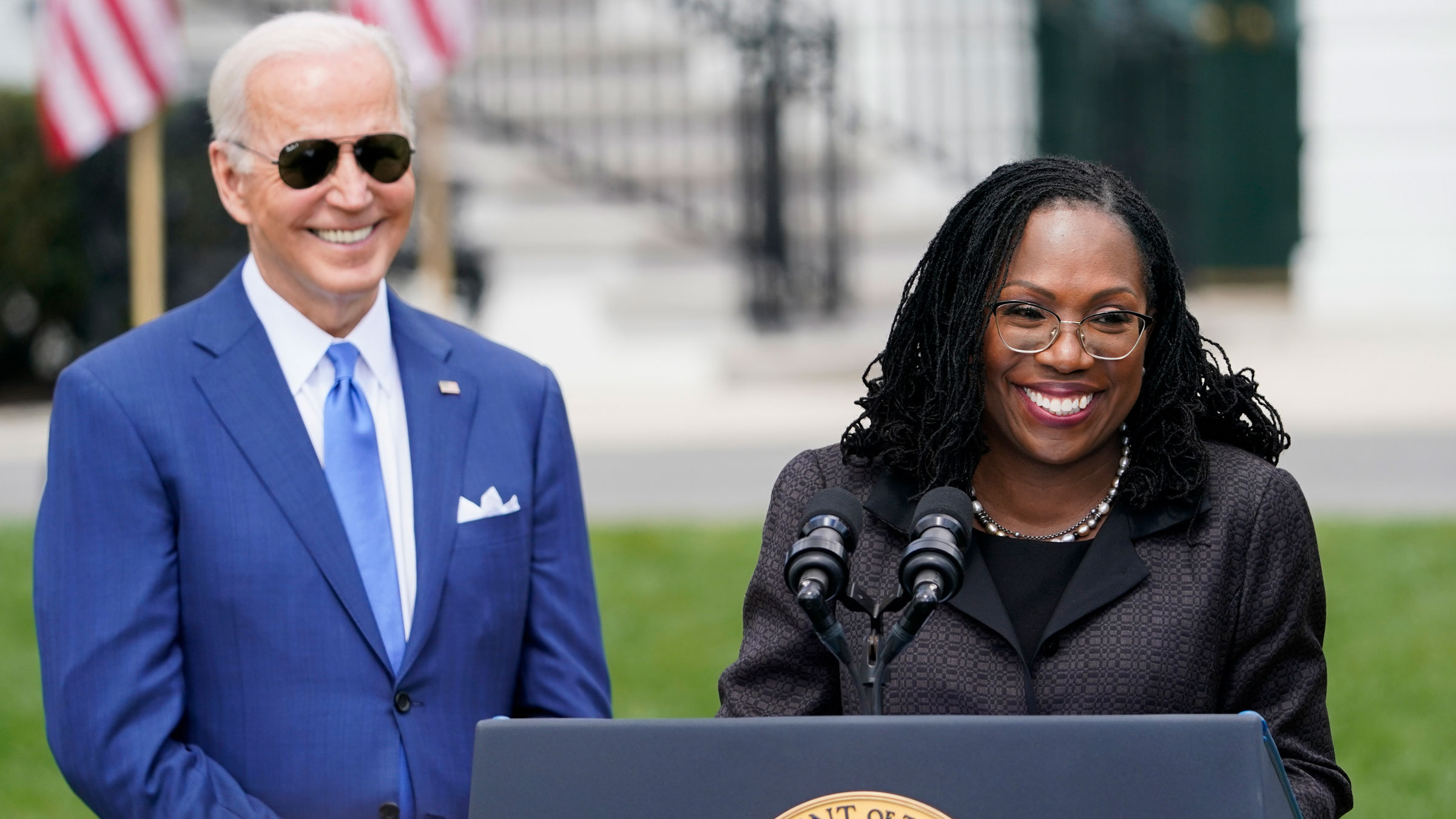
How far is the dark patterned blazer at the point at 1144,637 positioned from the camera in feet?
9.80

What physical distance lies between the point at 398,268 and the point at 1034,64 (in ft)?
19.9

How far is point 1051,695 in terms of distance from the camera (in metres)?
3.01

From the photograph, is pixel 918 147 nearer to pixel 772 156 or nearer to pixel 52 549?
pixel 772 156

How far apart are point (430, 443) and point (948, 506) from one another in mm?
1206

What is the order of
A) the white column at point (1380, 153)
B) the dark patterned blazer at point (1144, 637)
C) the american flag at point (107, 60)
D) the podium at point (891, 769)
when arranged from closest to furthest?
1. the podium at point (891, 769)
2. the dark patterned blazer at point (1144, 637)
3. the american flag at point (107, 60)
4. the white column at point (1380, 153)

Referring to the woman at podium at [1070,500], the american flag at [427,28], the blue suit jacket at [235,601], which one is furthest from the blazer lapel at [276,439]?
the american flag at [427,28]

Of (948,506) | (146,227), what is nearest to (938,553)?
(948,506)

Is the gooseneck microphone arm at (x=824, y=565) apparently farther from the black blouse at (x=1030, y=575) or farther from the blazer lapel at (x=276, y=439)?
the blazer lapel at (x=276, y=439)

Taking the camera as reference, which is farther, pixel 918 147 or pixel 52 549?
pixel 918 147

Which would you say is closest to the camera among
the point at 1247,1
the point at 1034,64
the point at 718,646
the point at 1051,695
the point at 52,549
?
the point at 1051,695

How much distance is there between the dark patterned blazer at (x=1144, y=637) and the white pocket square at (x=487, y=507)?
565 millimetres

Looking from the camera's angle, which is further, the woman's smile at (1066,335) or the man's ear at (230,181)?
the man's ear at (230,181)

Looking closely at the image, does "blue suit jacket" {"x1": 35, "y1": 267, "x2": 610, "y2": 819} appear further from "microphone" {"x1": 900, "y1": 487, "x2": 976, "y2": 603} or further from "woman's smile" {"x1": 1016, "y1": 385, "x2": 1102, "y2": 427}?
"microphone" {"x1": 900, "y1": 487, "x2": 976, "y2": 603}

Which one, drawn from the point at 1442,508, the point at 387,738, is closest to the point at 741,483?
the point at 1442,508
